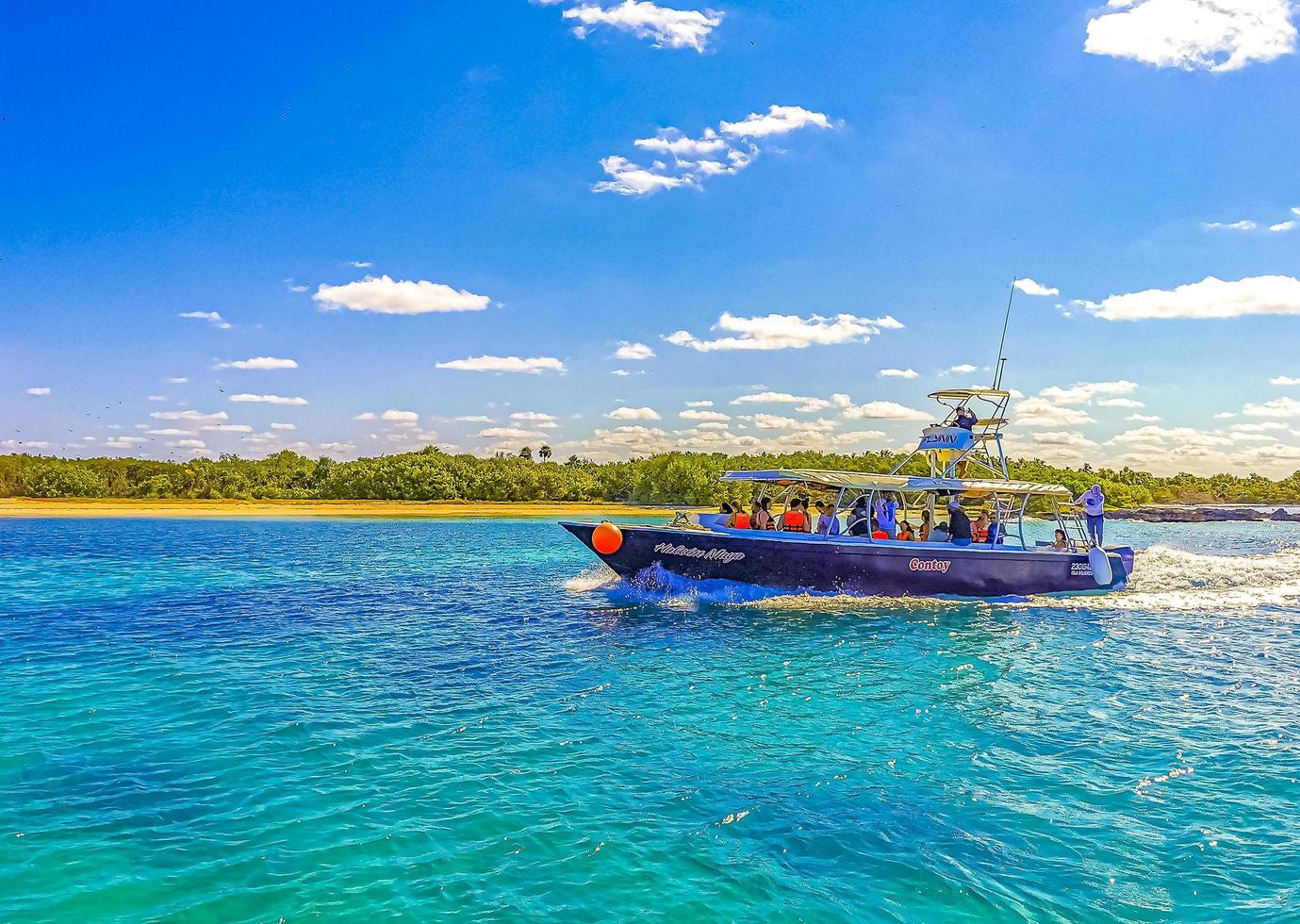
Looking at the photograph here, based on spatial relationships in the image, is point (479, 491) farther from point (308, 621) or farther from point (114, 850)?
point (114, 850)

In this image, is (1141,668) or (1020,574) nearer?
(1141,668)

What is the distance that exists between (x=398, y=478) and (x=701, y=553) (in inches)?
3247

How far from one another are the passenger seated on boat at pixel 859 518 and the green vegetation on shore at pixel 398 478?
210 ft

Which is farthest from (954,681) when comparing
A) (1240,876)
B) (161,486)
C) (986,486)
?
(161,486)

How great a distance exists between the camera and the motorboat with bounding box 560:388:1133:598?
2070 cm

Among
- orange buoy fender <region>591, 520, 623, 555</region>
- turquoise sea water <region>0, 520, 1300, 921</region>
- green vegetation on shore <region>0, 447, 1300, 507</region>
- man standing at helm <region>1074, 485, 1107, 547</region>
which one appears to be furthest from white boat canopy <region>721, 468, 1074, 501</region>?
green vegetation on shore <region>0, 447, 1300, 507</region>

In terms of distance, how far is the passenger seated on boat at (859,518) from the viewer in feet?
72.3

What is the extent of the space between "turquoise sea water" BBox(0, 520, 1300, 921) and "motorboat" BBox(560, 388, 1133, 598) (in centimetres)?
139

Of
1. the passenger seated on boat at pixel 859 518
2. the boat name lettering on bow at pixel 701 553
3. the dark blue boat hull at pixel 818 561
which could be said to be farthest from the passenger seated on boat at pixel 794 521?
the boat name lettering on bow at pixel 701 553

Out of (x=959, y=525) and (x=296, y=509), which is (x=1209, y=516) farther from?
(x=296, y=509)

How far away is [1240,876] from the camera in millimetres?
6980

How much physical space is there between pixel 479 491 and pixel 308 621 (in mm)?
81789

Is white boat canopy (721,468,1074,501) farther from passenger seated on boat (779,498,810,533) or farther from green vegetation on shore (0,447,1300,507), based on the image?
green vegetation on shore (0,447,1300,507)

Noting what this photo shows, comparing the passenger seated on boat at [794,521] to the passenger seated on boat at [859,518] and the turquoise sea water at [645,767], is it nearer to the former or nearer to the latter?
the passenger seated on boat at [859,518]
